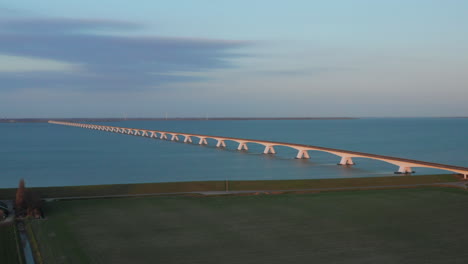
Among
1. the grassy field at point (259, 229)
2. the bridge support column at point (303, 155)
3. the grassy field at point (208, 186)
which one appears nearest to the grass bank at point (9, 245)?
the grassy field at point (259, 229)

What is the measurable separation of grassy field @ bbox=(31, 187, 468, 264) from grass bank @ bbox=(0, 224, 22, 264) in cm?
108

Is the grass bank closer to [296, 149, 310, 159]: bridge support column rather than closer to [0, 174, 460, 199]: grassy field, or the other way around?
[0, 174, 460, 199]: grassy field

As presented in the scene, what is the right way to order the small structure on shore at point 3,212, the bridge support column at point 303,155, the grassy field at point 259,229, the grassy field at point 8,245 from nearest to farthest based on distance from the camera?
the grassy field at point 8,245, the grassy field at point 259,229, the small structure on shore at point 3,212, the bridge support column at point 303,155

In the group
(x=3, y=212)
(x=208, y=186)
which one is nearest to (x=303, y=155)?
(x=208, y=186)

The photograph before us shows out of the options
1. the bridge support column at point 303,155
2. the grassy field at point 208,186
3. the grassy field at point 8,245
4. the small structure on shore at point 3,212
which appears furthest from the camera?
the bridge support column at point 303,155

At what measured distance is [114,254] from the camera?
19.9 m

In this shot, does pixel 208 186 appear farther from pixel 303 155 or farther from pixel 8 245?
pixel 303 155

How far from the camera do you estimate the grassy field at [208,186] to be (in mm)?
36688

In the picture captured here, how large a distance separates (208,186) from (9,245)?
20.1 meters

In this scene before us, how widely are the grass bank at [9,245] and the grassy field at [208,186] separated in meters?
11.0

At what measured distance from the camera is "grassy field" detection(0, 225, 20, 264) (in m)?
19.4

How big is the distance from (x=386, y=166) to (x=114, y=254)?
54424mm

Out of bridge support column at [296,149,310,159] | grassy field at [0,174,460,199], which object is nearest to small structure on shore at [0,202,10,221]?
grassy field at [0,174,460,199]

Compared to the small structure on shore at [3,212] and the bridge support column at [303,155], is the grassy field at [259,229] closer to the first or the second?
the small structure on shore at [3,212]
